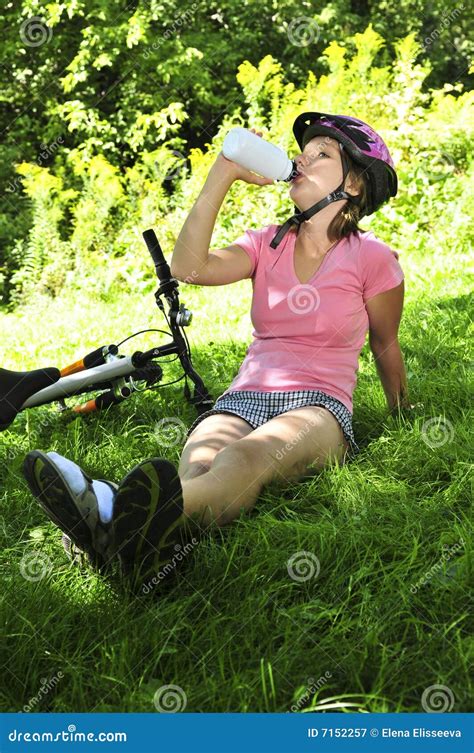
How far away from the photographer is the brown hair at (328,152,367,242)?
300 centimetres

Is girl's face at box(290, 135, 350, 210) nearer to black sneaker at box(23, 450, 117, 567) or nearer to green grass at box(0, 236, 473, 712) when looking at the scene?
green grass at box(0, 236, 473, 712)

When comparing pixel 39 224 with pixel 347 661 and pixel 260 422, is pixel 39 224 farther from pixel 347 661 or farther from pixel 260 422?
pixel 347 661

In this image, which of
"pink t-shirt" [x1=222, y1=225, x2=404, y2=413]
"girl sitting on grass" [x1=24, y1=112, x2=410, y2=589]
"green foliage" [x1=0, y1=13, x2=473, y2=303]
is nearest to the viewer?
"girl sitting on grass" [x1=24, y1=112, x2=410, y2=589]

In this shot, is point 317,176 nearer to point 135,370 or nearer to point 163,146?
point 135,370

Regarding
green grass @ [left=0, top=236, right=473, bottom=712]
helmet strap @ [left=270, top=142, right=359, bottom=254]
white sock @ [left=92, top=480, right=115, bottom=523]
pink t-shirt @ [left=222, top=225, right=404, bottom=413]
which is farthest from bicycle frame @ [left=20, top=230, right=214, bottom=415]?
white sock @ [left=92, top=480, right=115, bottom=523]

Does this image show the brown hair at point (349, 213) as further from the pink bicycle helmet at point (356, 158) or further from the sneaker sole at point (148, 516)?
the sneaker sole at point (148, 516)

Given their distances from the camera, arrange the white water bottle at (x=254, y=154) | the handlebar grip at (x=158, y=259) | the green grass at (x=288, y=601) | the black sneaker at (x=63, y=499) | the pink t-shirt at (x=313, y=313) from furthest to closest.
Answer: the handlebar grip at (x=158, y=259), the pink t-shirt at (x=313, y=313), the white water bottle at (x=254, y=154), the black sneaker at (x=63, y=499), the green grass at (x=288, y=601)

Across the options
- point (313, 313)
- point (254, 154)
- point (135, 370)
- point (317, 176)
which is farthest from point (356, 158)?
point (135, 370)

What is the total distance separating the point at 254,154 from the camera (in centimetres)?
275

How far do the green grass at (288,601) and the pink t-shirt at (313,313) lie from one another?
339 millimetres

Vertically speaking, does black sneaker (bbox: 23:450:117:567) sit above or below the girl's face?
below

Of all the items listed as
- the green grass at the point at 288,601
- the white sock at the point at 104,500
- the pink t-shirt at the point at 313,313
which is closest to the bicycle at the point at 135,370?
the green grass at the point at 288,601

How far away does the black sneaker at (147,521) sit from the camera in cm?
201
